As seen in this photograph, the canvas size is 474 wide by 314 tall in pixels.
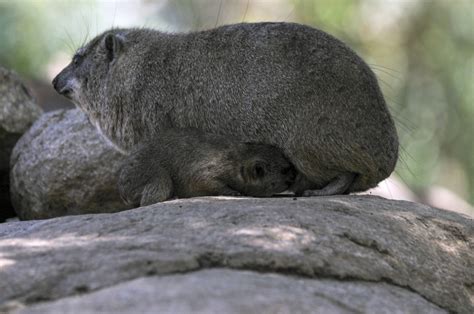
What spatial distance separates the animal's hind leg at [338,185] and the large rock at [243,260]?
57cm

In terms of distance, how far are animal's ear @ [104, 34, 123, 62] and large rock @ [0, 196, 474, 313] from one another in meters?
2.54

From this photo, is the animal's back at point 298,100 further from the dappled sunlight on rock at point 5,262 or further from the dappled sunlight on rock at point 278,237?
the dappled sunlight on rock at point 5,262

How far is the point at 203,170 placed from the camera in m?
6.99

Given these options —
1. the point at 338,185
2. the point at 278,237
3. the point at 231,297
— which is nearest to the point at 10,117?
the point at 338,185

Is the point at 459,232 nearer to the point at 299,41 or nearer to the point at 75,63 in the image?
the point at 299,41

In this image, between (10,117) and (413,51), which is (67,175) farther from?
(413,51)

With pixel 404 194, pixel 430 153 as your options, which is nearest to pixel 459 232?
pixel 404 194

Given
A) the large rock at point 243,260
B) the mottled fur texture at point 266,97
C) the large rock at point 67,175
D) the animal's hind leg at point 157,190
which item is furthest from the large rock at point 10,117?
the large rock at point 243,260

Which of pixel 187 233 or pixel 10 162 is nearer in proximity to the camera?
pixel 187 233

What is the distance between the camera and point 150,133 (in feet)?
25.4

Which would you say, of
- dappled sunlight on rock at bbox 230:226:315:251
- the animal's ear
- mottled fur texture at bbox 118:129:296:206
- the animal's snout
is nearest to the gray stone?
dappled sunlight on rock at bbox 230:226:315:251

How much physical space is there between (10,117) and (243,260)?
543cm

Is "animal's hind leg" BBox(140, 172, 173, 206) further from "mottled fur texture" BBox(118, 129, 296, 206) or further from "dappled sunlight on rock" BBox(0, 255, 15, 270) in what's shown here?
"dappled sunlight on rock" BBox(0, 255, 15, 270)

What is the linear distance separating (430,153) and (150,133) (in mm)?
13867
